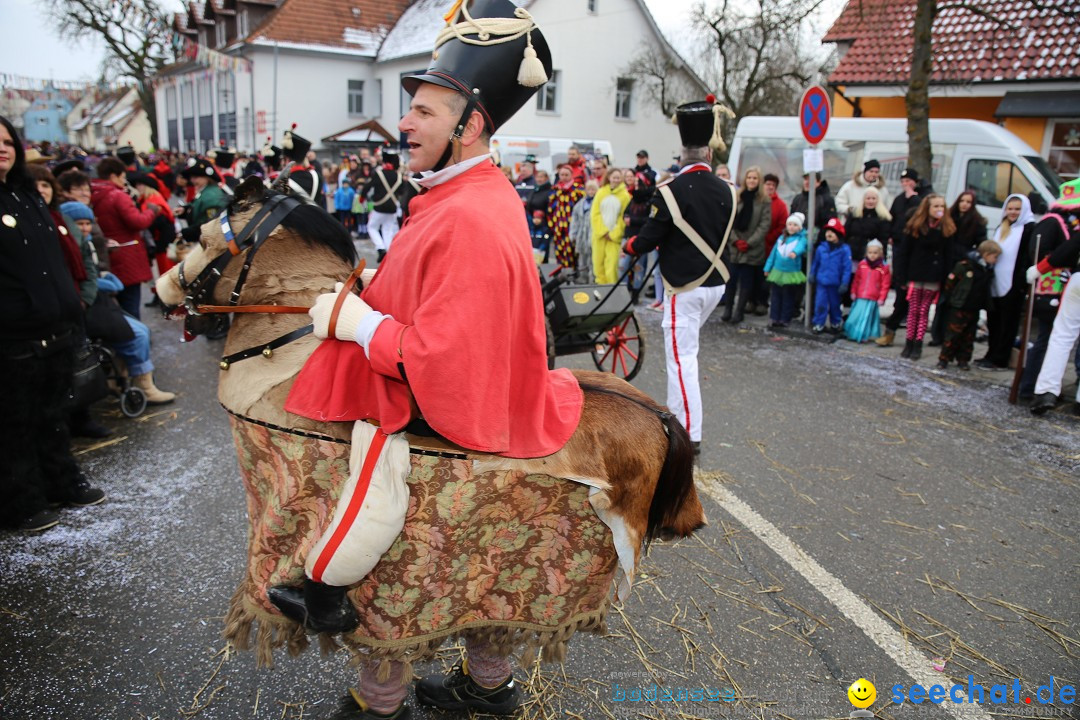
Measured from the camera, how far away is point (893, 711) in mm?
2648

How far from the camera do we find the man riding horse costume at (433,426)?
1.80 meters

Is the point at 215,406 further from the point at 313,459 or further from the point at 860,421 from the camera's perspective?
the point at 860,421

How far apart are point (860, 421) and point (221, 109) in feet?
128

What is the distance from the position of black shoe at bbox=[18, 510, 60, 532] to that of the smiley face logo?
13.0ft

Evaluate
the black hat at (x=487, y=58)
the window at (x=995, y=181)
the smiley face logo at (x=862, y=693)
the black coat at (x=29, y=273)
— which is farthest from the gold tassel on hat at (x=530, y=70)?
the window at (x=995, y=181)

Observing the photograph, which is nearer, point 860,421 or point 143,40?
point 860,421

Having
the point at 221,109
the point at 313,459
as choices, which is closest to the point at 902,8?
the point at 313,459

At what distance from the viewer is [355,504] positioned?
187cm

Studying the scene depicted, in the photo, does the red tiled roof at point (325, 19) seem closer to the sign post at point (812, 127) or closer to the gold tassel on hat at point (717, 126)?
the sign post at point (812, 127)

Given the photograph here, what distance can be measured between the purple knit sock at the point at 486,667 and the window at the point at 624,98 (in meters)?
30.7

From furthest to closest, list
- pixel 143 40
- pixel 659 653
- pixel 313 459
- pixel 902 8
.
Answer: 1. pixel 143 40
2. pixel 902 8
3. pixel 659 653
4. pixel 313 459

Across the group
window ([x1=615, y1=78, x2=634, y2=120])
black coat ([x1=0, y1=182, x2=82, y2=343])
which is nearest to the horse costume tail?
black coat ([x1=0, y1=182, x2=82, y2=343])

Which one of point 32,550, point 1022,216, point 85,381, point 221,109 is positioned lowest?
point 32,550

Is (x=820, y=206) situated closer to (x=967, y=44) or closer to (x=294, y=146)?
(x=294, y=146)
